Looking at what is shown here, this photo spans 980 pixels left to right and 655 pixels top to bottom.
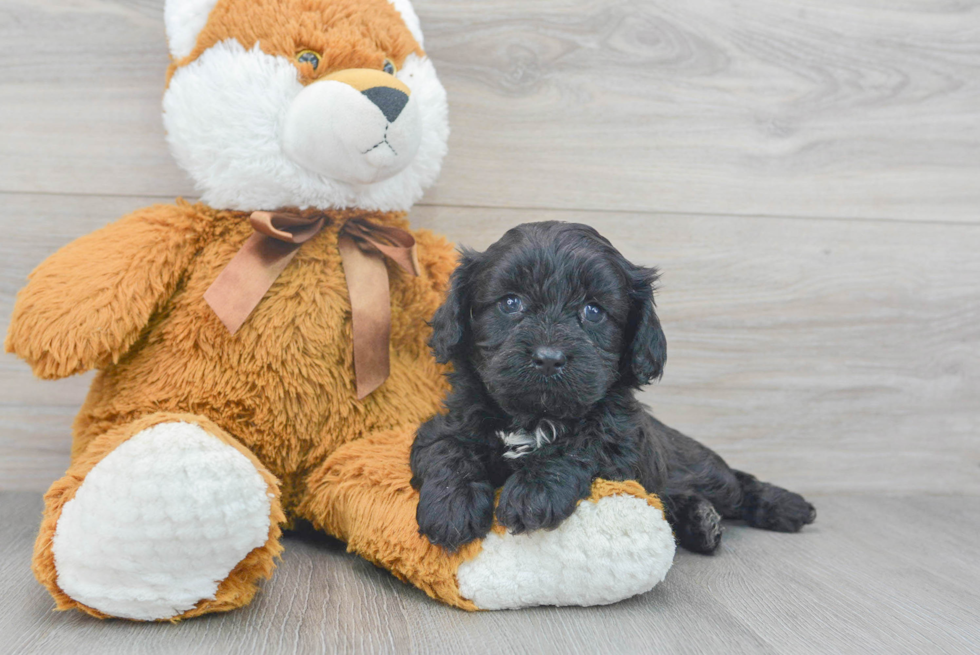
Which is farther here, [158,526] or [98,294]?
[98,294]

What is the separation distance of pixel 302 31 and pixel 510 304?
65cm

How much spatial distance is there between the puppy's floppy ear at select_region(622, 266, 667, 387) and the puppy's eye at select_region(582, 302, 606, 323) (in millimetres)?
86

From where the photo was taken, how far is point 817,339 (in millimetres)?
2012

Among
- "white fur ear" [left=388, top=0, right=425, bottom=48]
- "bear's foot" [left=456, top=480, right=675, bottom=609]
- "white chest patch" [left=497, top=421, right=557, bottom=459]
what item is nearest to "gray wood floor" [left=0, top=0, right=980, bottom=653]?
"white fur ear" [left=388, top=0, right=425, bottom=48]

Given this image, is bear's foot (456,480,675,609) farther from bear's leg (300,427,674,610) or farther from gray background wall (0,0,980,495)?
gray background wall (0,0,980,495)

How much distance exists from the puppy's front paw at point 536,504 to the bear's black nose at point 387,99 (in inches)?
27.4

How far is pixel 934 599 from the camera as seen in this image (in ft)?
4.43

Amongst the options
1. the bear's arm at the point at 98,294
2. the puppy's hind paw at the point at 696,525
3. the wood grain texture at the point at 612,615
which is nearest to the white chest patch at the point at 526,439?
the wood grain texture at the point at 612,615

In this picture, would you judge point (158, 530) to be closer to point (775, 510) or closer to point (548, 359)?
point (548, 359)

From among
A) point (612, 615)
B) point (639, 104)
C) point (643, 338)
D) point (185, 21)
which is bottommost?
point (612, 615)

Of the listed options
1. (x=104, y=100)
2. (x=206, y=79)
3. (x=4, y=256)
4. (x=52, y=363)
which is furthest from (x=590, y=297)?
(x=4, y=256)

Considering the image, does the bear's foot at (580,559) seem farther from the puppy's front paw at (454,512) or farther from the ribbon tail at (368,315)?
the ribbon tail at (368,315)

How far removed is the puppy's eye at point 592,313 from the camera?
1217 mm

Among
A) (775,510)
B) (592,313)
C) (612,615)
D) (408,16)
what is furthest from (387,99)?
(775,510)
